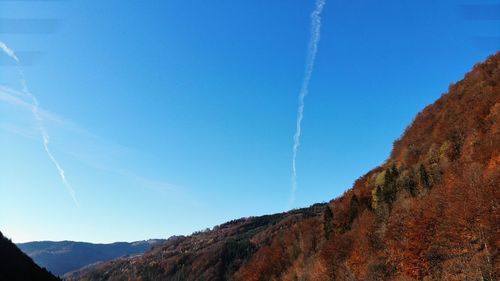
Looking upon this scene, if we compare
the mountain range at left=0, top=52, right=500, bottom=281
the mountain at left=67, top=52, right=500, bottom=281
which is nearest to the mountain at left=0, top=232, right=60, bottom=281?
the mountain range at left=0, top=52, right=500, bottom=281

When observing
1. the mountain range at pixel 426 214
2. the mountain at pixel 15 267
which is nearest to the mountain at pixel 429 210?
the mountain range at pixel 426 214

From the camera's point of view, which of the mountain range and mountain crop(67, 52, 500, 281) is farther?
the mountain range

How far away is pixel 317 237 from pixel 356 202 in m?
24.3

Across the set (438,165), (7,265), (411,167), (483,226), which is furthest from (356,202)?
(7,265)

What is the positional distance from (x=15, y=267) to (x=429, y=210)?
3524 inches

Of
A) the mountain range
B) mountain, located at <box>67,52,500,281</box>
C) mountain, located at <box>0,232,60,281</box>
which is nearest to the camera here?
mountain, located at <box>67,52,500,281</box>

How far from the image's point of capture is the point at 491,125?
8600 centimetres

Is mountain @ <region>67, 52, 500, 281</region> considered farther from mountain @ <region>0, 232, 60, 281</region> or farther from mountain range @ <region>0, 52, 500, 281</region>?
mountain @ <region>0, 232, 60, 281</region>

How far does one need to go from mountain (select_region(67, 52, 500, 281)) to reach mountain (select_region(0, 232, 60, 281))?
6801cm

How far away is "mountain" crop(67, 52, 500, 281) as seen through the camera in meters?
59.1

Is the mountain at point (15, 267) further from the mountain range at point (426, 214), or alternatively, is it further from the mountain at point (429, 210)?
the mountain at point (429, 210)

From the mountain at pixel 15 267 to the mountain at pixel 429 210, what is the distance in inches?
2678

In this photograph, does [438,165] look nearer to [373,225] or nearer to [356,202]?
[373,225]

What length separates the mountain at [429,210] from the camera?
5906cm
